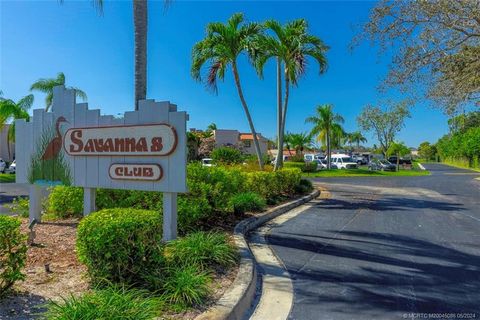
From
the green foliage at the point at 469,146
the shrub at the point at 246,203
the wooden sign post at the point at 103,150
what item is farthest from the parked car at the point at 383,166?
the wooden sign post at the point at 103,150

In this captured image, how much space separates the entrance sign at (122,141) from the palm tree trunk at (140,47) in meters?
0.97

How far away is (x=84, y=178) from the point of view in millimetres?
6535

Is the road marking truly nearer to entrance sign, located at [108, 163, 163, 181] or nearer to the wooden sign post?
the wooden sign post

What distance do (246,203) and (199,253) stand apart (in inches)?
169

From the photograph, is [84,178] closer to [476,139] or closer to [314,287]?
[314,287]

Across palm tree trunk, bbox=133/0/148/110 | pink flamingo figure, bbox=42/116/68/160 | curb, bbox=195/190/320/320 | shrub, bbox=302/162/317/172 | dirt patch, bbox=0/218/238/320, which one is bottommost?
curb, bbox=195/190/320/320

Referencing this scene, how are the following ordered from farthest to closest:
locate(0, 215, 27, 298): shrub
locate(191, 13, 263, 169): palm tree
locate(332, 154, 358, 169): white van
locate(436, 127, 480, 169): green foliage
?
locate(436, 127, 480, 169): green foliage → locate(332, 154, 358, 169): white van → locate(191, 13, 263, 169): palm tree → locate(0, 215, 27, 298): shrub

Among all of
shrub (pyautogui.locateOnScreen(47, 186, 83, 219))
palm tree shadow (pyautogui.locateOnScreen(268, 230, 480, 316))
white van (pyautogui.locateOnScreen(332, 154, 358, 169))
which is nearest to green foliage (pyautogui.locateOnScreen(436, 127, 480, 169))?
white van (pyautogui.locateOnScreen(332, 154, 358, 169))

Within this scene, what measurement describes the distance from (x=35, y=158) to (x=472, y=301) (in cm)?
736

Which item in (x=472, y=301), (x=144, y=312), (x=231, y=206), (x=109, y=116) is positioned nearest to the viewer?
(x=144, y=312)

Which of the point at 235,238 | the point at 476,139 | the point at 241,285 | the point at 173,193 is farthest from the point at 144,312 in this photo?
the point at 476,139

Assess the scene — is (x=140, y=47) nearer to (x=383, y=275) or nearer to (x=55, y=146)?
(x=55, y=146)

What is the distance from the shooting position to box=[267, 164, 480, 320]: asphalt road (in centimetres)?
392

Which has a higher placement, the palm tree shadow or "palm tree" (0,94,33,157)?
"palm tree" (0,94,33,157)
